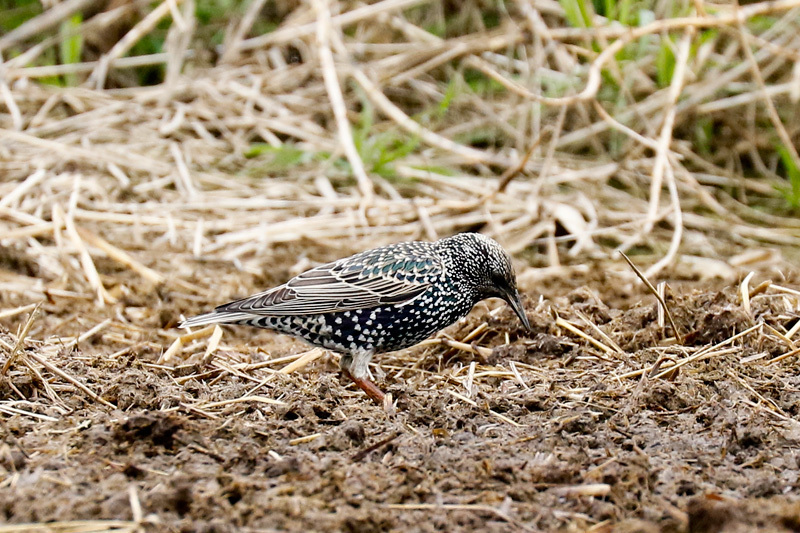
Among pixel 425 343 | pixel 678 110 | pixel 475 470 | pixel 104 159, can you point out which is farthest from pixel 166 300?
pixel 678 110

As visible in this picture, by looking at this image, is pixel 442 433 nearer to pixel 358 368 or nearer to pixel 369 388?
pixel 369 388

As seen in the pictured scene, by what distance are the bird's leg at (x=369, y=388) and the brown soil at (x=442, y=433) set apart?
69mm

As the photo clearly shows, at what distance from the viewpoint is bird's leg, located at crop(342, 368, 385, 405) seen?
417cm

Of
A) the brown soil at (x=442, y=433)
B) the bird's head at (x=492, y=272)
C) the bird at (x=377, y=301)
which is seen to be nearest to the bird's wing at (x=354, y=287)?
the bird at (x=377, y=301)

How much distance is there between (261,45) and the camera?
9445 mm

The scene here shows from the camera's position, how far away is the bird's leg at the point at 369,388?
417 centimetres

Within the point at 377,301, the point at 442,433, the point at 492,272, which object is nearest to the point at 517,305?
the point at 492,272

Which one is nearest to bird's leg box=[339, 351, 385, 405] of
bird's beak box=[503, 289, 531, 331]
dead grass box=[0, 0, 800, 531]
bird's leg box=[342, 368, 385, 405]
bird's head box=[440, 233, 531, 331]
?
bird's leg box=[342, 368, 385, 405]

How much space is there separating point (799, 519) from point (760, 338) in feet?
6.78

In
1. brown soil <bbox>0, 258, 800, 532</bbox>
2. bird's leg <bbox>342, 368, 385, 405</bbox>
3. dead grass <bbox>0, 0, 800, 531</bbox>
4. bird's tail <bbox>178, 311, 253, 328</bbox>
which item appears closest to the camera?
brown soil <bbox>0, 258, 800, 532</bbox>

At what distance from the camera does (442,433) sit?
358 cm

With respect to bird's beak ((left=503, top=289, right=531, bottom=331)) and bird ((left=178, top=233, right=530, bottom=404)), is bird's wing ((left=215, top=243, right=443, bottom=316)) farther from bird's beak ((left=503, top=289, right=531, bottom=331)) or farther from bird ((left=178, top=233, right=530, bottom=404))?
bird's beak ((left=503, top=289, right=531, bottom=331))

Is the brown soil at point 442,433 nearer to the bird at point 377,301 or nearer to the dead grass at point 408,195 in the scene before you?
the dead grass at point 408,195

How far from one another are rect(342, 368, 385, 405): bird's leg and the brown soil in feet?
0.22
